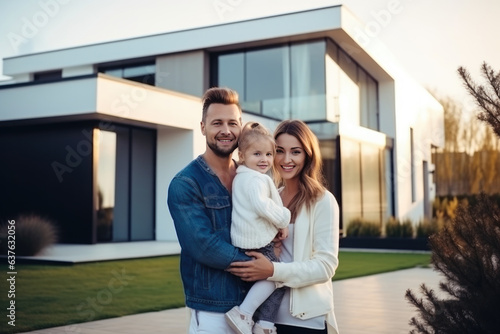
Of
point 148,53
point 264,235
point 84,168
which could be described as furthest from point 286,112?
point 264,235

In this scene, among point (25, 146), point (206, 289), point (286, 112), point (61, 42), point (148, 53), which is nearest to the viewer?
point (206, 289)

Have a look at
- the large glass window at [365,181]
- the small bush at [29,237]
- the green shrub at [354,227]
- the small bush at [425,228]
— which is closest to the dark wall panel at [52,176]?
the small bush at [29,237]

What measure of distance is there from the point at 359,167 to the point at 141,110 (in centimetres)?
1002

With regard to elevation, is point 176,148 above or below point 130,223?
above

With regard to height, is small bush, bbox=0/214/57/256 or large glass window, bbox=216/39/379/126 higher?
large glass window, bbox=216/39/379/126

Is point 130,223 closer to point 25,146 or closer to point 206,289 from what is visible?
point 25,146

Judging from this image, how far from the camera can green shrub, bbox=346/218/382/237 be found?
1861 cm

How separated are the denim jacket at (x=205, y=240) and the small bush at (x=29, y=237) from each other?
32.3ft

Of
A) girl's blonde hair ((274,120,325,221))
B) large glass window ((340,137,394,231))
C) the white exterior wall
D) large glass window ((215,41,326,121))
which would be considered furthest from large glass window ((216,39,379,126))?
girl's blonde hair ((274,120,325,221))

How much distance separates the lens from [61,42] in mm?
24062

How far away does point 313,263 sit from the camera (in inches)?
104

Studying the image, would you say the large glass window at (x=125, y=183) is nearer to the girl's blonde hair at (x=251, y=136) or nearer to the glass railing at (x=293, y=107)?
the glass railing at (x=293, y=107)

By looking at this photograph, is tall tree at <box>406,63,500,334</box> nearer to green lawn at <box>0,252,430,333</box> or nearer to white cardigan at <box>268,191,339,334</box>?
white cardigan at <box>268,191,339,334</box>

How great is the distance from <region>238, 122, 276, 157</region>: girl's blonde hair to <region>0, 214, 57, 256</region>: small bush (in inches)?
390
